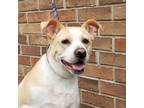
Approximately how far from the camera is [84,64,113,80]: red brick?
2400 mm

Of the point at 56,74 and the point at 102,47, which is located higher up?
the point at 102,47

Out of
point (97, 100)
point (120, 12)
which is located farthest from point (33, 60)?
point (120, 12)

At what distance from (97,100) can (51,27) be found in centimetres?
87

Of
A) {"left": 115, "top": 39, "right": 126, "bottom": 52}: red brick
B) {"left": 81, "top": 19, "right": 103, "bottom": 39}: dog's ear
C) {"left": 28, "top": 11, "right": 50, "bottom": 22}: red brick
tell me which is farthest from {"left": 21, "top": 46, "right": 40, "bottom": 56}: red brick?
{"left": 81, "top": 19, "right": 103, "bottom": 39}: dog's ear

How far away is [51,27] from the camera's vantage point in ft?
6.29

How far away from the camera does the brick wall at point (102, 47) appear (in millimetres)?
2252

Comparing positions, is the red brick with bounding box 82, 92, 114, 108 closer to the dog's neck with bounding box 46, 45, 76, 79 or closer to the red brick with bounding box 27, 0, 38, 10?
the dog's neck with bounding box 46, 45, 76, 79

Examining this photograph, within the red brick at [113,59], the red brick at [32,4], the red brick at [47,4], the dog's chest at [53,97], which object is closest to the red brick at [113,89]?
the red brick at [113,59]

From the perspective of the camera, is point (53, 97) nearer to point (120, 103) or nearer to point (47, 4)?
point (120, 103)

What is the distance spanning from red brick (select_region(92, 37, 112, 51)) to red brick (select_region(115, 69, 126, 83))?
0.17 meters

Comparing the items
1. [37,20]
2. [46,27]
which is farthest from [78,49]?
[37,20]

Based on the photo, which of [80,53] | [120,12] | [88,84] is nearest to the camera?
[80,53]

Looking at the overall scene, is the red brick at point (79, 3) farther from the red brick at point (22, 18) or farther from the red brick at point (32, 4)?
the red brick at point (22, 18)

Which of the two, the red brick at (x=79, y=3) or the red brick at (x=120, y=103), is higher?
the red brick at (x=79, y=3)
